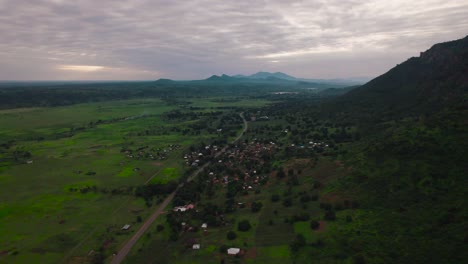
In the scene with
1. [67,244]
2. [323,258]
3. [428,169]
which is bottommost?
[67,244]

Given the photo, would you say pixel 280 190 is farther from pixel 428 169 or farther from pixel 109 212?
pixel 109 212

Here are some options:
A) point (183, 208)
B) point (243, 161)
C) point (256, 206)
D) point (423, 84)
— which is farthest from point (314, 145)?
point (423, 84)

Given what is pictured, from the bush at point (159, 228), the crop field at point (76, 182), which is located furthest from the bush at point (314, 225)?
the crop field at point (76, 182)

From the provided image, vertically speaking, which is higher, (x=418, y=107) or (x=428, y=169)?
(x=418, y=107)

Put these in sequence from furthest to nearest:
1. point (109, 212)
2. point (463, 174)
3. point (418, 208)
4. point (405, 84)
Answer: point (405, 84) < point (109, 212) < point (463, 174) < point (418, 208)

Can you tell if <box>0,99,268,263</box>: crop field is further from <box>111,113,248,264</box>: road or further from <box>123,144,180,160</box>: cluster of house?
<box>111,113,248,264</box>: road

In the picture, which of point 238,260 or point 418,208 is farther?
point 418,208

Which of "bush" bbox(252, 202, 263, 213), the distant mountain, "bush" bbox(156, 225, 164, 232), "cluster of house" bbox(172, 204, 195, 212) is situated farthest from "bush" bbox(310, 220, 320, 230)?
the distant mountain

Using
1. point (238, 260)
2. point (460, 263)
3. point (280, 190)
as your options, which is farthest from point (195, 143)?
point (460, 263)

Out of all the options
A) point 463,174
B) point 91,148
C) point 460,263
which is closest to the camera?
point 460,263
